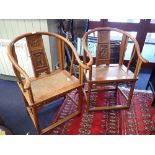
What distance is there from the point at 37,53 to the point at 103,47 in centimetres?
69

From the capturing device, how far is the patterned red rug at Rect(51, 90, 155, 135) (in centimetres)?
161

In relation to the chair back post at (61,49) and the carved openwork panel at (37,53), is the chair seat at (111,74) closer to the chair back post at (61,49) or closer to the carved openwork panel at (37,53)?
the chair back post at (61,49)

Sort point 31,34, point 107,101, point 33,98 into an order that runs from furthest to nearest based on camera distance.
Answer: point 107,101 → point 31,34 → point 33,98

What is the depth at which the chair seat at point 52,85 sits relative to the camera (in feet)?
4.51

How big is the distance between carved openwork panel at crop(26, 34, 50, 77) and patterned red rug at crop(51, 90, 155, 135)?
533 millimetres

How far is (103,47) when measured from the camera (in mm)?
1772

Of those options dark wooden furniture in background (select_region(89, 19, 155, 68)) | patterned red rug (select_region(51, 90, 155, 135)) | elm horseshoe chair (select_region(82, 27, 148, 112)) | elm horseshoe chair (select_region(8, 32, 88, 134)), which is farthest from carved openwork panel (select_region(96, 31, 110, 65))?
dark wooden furniture in background (select_region(89, 19, 155, 68))

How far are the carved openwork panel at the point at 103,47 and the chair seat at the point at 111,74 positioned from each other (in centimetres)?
8
